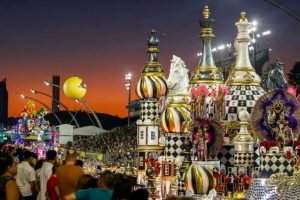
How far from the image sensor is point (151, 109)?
29.6 metres

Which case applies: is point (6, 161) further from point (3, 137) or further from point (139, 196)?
point (3, 137)

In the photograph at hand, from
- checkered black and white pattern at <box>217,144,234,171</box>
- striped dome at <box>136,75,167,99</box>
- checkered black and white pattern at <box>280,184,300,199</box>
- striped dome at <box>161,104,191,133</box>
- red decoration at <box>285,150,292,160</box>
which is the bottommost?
checkered black and white pattern at <box>280,184,300,199</box>

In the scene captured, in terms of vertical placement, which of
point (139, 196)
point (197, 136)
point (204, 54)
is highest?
point (204, 54)

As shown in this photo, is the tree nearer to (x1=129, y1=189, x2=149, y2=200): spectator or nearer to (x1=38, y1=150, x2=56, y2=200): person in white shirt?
(x1=38, y1=150, x2=56, y2=200): person in white shirt

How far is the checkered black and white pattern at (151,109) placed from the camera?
96.9ft

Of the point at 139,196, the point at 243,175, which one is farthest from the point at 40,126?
the point at 139,196

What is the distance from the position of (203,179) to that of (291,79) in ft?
103

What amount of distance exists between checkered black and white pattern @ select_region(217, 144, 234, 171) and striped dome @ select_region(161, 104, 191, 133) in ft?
8.87

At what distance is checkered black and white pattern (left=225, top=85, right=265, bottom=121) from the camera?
2452 cm

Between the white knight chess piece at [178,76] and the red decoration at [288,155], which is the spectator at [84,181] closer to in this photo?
the red decoration at [288,155]

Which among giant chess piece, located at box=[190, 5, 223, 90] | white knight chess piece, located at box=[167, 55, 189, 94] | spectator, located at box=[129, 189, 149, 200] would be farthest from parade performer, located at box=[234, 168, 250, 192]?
spectator, located at box=[129, 189, 149, 200]

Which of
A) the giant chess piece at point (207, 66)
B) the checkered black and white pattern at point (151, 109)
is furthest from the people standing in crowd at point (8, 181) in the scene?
the checkered black and white pattern at point (151, 109)

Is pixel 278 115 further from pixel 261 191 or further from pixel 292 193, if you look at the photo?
pixel 292 193

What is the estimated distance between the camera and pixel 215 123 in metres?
21.6
